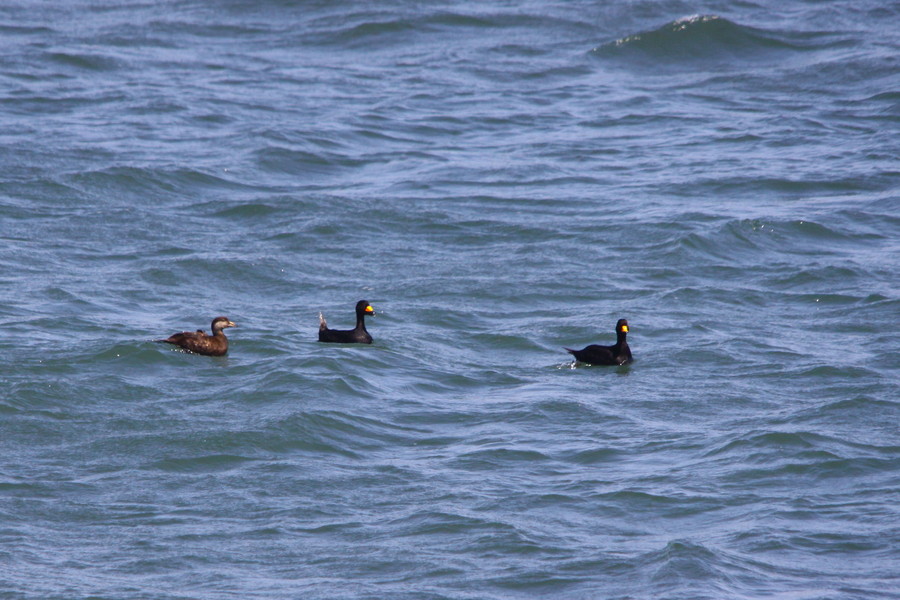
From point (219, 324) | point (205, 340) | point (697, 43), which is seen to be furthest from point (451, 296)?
point (697, 43)

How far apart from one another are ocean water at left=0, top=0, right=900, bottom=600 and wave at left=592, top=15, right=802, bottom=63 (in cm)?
6

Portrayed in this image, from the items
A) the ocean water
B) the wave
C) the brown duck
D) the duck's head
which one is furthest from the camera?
the wave

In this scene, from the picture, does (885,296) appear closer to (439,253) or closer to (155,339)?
(439,253)

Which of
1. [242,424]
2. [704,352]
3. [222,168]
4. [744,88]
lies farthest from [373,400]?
[744,88]

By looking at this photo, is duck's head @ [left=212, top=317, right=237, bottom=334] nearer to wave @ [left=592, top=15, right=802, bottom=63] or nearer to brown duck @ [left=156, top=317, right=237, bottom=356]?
brown duck @ [left=156, top=317, right=237, bottom=356]

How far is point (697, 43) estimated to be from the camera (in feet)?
85.8

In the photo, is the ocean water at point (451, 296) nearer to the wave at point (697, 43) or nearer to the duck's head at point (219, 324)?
the wave at point (697, 43)

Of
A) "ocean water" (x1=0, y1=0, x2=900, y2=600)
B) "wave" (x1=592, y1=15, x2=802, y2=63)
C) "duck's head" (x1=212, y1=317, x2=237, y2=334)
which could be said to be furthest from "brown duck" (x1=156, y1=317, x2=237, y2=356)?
"wave" (x1=592, y1=15, x2=802, y2=63)

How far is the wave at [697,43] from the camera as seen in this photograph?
25.8 meters

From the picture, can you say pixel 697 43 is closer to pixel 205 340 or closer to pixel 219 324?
pixel 219 324

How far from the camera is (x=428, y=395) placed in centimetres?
1243

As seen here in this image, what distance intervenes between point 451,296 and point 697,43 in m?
12.8

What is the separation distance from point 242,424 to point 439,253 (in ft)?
19.7

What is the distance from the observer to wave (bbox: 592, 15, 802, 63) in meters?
25.8
